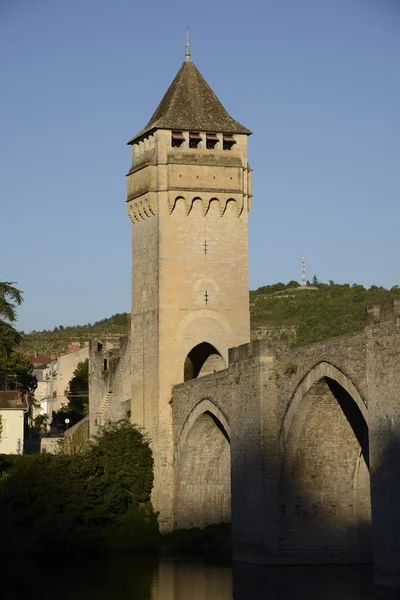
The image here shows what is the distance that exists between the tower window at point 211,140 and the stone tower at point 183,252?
0.11ft

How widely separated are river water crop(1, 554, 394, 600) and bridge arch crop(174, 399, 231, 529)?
13.4ft

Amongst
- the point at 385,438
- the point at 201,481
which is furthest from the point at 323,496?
the point at 201,481

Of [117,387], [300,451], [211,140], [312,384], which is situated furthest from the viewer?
[117,387]

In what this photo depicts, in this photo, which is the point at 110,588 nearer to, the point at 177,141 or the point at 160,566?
the point at 160,566

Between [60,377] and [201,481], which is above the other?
[60,377]

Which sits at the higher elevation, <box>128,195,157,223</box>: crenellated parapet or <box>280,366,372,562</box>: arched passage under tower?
<box>128,195,157,223</box>: crenellated parapet

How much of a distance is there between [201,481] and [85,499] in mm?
3783

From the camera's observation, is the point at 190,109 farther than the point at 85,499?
Yes

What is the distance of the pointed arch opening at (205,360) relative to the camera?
47.9 meters

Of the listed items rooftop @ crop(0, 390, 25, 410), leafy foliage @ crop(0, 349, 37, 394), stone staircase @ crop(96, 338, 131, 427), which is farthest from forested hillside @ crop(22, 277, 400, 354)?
stone staircase @ crop(96, 338, 131, 427)

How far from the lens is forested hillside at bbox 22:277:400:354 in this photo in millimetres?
81000

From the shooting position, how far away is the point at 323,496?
36.6 metres

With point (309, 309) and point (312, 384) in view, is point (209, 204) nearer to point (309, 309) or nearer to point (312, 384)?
point (312, 384)

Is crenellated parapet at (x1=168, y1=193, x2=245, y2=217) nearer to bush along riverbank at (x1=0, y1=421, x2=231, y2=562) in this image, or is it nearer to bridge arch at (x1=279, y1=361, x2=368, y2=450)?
bush along riverbank at (x1=0, y1=421, x2=231, y2=562)
